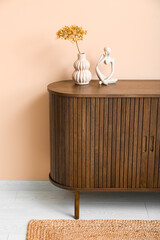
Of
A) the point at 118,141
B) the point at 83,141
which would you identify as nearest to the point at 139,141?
the point at 118,141

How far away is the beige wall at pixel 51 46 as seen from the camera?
2.51 m

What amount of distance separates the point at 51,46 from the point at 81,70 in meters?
0.32

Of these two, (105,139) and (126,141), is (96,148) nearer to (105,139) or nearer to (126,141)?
(105,139)

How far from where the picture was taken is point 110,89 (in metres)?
2.32

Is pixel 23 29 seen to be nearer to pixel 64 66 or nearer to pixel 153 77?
pixel 64 66

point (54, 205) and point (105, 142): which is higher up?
point (105, 142)

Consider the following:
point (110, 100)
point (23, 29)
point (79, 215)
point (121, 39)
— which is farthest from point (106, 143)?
point (23, 29)

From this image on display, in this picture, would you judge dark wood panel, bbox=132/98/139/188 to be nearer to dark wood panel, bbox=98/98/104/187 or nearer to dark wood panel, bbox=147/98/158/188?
dark wood panel, bbox=147/98/158/188

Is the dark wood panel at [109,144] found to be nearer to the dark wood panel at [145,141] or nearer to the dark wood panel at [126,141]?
the dark wood panel at [126,141]

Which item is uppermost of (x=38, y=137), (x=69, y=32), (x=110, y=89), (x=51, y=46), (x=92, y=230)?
(x=69, y=32)

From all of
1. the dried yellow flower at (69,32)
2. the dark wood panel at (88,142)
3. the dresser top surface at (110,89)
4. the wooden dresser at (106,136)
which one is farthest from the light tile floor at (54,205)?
the dried yellow flower at (69,32)

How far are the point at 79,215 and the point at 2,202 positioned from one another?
576mm

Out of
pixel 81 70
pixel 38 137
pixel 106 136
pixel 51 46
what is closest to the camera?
pixel 106 136

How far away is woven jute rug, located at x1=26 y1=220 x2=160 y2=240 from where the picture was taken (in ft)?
7.36
